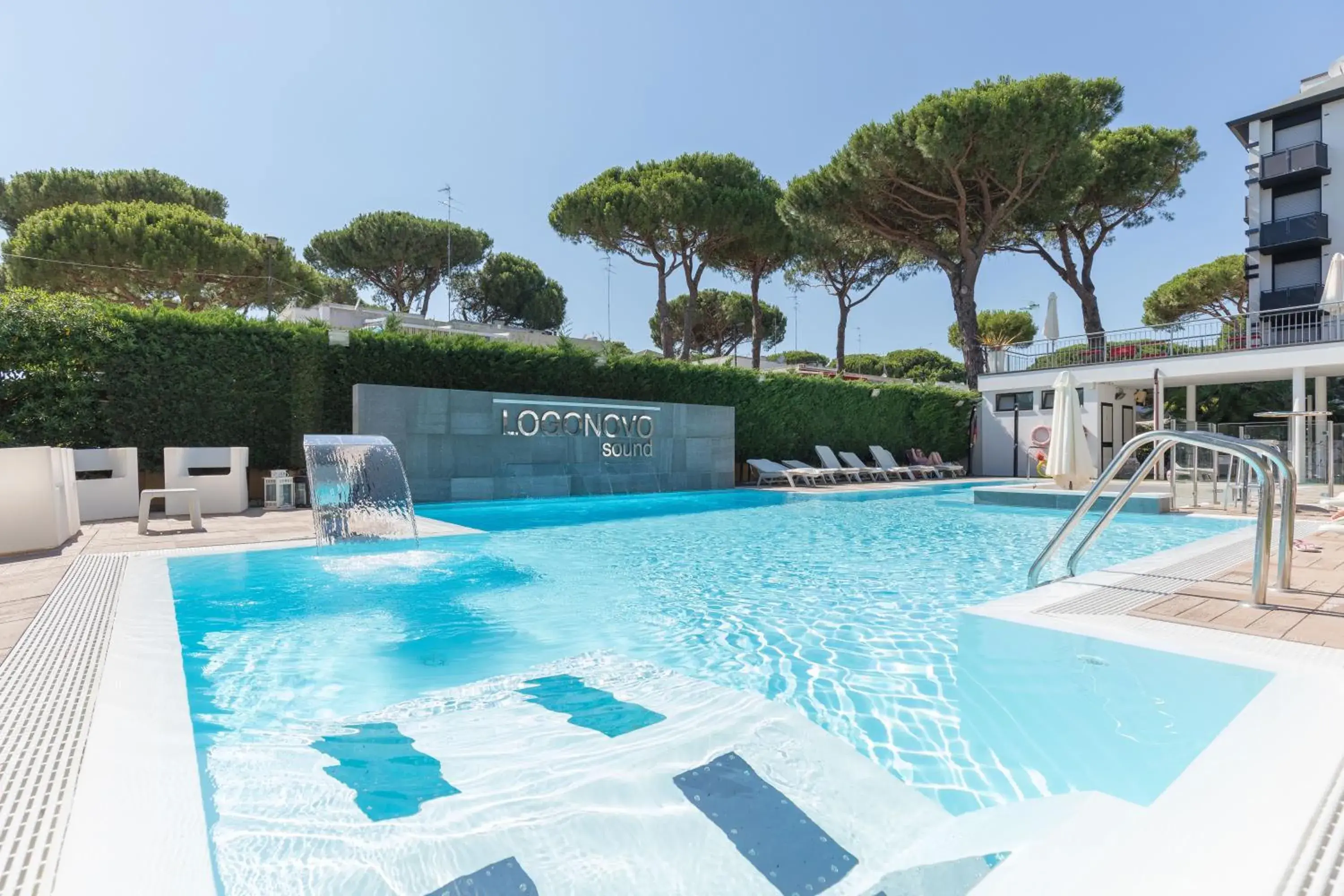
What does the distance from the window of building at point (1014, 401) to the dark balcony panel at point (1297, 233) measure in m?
11.5

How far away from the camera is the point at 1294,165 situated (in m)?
22.5

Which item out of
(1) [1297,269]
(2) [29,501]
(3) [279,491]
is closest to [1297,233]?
(1) [1297,269]

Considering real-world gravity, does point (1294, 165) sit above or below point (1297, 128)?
below

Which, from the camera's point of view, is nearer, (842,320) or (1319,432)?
(1319,432)

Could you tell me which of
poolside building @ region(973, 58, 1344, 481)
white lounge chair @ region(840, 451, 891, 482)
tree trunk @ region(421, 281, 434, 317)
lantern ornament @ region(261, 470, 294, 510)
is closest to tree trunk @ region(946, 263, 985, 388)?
poolside building @ region(973, 58, 1344, 481)

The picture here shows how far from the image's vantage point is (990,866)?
1.85 m

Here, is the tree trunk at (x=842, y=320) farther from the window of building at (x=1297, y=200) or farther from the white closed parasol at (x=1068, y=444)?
the white closed parasol at (x=1068, y=444)

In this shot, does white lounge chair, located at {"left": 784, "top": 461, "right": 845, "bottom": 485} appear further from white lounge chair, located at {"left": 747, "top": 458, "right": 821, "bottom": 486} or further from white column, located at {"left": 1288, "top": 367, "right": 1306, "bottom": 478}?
white column, located at {"left": 1288, "top": 367, "right": 1306, "bottom": 478}

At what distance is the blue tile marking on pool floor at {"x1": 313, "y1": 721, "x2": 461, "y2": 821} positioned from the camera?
217 centimetres

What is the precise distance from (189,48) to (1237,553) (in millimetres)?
16205

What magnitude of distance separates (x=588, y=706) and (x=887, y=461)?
16.1 meters

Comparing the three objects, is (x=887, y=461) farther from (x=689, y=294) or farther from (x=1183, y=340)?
(x=689, y=294)

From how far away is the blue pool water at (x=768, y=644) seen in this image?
2559mm

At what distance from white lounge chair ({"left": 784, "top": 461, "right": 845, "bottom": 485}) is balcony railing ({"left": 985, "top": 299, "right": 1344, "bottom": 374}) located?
7.61 meters
